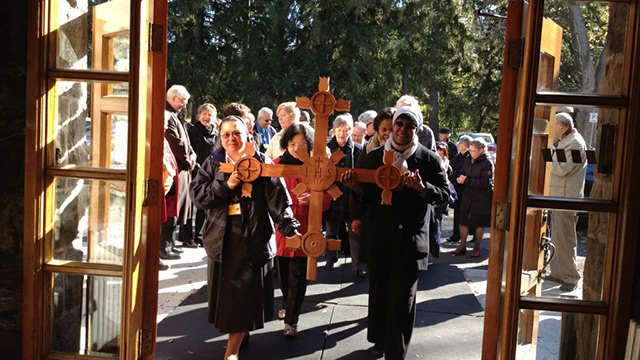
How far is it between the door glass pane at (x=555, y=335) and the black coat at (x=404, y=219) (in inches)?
45.6

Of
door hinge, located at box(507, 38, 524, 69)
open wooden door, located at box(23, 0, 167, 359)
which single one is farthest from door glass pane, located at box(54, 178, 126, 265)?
door hinge, located at box(507, 38, 524, 69)

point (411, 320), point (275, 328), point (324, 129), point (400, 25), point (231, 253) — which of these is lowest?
point (275, 328)

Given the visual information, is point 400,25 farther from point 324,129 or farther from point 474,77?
point 324,129

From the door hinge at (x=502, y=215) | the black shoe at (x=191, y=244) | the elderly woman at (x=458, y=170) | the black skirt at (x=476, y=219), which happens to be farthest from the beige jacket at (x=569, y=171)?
the black shoe at (x=191, y=244)

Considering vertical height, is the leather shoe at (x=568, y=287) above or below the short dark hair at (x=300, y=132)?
below

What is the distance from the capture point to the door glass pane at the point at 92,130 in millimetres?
3086

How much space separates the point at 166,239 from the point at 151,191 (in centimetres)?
432

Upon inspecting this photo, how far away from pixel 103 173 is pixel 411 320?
2315mm

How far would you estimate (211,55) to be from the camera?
68.8ft

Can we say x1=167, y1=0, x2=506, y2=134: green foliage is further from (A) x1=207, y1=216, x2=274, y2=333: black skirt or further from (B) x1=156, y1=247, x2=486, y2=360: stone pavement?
(A) x1=207, y1=216, x2=274, y2=333: black skirt

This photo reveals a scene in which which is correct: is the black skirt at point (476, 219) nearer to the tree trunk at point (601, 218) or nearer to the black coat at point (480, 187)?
the black coat at point (480, 187)

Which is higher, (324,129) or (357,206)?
(324,129)

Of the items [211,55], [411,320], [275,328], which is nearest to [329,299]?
[275,328]

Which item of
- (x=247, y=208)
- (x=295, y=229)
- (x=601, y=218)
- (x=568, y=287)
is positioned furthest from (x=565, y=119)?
(x=247, y=208)
